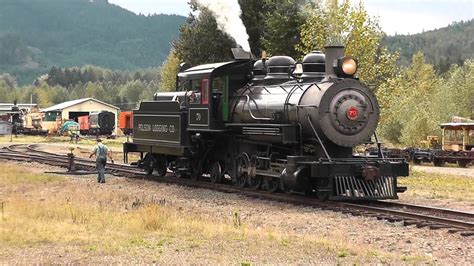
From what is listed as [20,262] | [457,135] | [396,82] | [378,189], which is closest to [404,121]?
[457,135]

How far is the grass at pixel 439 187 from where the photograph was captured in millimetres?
18578

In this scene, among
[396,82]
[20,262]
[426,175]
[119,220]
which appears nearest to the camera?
[20,262]

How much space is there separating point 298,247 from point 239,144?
9.42 m

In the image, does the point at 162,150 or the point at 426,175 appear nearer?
the point at 162,150

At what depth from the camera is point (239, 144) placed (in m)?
19.3

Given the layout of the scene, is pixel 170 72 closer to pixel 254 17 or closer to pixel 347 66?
pixel 254 17

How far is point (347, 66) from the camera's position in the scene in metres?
16.5

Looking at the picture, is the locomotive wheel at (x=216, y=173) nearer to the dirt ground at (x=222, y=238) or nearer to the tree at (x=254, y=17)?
the dirt ground at (x=222, y=238)

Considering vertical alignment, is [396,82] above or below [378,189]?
above

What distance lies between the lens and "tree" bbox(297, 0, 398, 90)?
2964 centimetres

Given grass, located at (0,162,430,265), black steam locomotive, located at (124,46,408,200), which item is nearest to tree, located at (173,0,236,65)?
black steam locomotive, located at (124,46,408,200)

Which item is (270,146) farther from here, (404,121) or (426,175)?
(404,121)

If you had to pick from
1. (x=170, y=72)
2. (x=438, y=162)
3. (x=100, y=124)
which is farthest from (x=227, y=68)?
(x=170, y=72)

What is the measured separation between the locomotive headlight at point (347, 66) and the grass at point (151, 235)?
4731 millimetres
